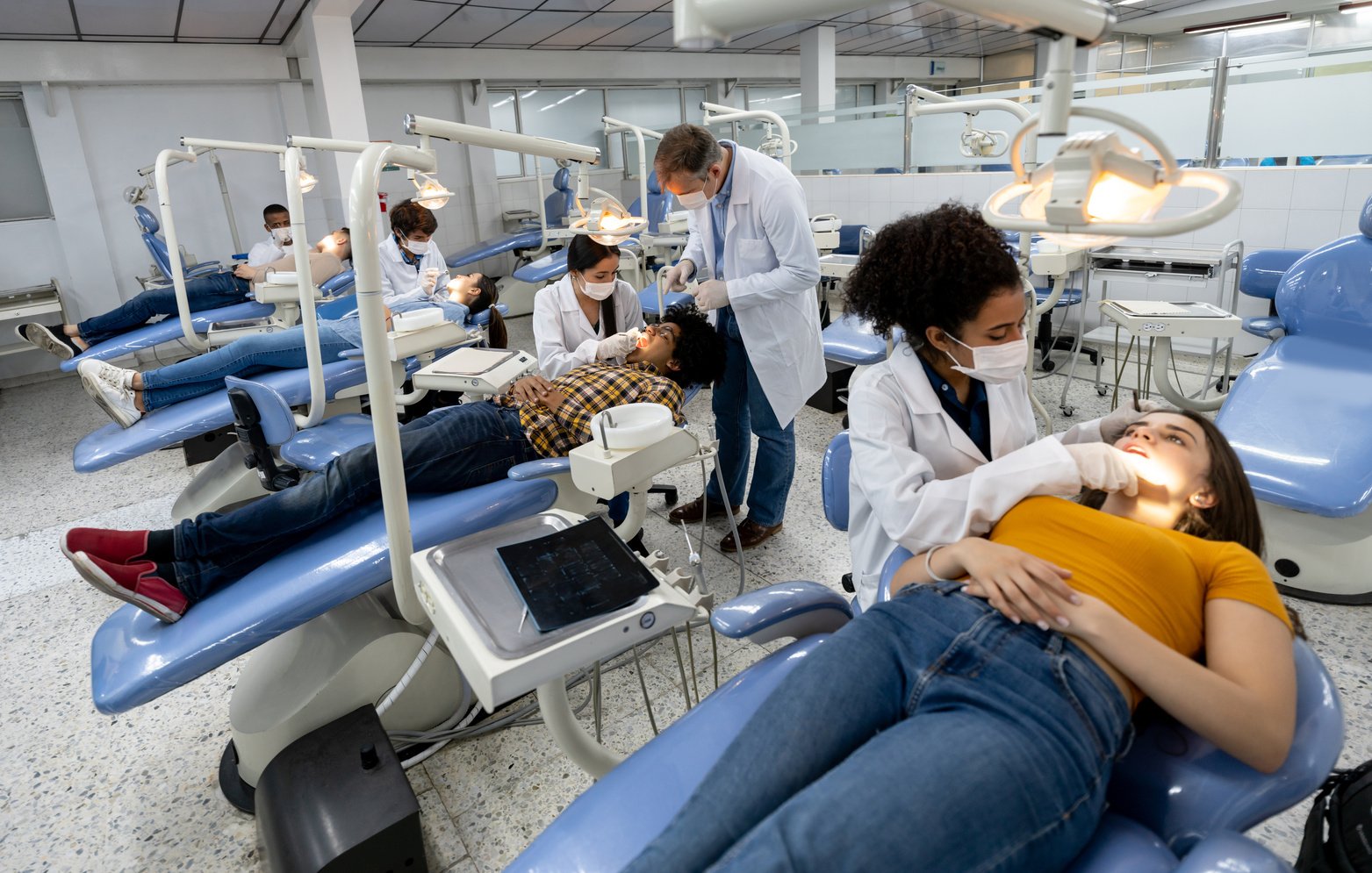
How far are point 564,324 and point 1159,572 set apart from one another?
6.23 ft

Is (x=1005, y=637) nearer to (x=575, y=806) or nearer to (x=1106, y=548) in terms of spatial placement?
(x=1106, y=548)

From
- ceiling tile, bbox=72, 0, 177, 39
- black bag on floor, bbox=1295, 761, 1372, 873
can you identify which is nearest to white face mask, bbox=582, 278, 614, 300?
black bag on floor, bbox=1295, 761, 1372, 873

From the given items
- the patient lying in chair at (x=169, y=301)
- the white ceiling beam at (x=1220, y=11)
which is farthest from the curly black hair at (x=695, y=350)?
the white ceiling beam at (x=1220, y=11)

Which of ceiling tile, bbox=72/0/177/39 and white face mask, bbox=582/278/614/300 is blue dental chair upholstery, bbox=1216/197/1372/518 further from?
ceiling tile, bbox=72/0/177/39

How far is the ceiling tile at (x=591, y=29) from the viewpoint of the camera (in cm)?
636

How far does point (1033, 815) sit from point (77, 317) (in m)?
7.36

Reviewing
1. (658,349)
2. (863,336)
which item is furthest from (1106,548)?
(863,336)

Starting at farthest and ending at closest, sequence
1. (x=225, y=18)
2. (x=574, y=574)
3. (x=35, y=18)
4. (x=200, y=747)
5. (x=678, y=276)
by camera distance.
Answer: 1. (x=225, y=18)
2. (x=35, y=18)
3. (x=678, y=276)
4. (x=200, y=747)
5. (x=574, y=574)

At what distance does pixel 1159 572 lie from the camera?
3.63 ft

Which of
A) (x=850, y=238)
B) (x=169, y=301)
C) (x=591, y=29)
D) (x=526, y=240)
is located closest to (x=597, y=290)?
(x=169, y=301)

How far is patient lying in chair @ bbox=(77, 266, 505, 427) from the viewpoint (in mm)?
2746

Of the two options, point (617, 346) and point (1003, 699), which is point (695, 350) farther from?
point (1003, 699)

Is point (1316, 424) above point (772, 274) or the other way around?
the other way around

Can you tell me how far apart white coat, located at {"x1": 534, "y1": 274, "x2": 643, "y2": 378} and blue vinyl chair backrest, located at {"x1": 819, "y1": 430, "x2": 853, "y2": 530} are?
119 centimetres
